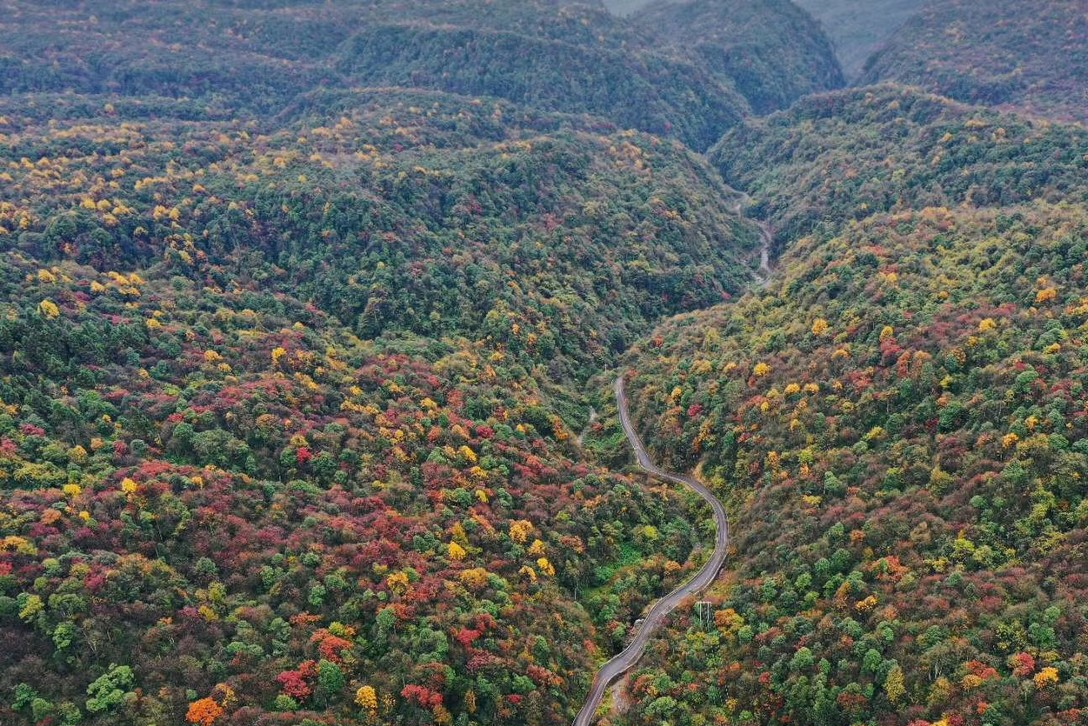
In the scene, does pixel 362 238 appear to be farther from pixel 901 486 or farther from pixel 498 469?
pixel 901 486

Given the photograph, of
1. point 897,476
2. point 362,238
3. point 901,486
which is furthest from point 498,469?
point 362,238

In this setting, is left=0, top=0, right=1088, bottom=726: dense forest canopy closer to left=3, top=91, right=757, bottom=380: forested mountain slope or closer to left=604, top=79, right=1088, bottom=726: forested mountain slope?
left=604, top=79, right=1088, bottom=726: forested mountain slope

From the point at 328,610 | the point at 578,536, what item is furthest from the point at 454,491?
the point at 328,610

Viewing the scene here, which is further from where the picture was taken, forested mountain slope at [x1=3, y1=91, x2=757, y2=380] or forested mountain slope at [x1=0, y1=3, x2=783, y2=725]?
forested mountain slope at [x1=3, y1=91, x2=757, y2=380]

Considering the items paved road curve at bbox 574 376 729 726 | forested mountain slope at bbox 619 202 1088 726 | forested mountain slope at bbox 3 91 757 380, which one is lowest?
paved road curve at bbox 574 376 729 726

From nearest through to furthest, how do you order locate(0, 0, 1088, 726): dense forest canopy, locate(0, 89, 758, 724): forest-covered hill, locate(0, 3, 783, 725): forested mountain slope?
1. locate(0, 0, 1088, 726): dense forest canopy
2. locate(0, 3, 783, 725): forested mountain slope
3. locate(0, 89, 758, 724): forest-covered hill

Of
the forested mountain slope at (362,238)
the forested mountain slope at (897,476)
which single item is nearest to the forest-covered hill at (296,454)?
the forested mountain slope at (362,238)

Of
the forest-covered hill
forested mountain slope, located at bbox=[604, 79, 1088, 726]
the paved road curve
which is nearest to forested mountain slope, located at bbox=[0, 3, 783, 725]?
the forest-covered hill

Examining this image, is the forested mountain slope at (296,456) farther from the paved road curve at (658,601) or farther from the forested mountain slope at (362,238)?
the paved road curve at (658,601)

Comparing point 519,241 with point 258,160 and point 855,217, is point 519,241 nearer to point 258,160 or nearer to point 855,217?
point 258,160
